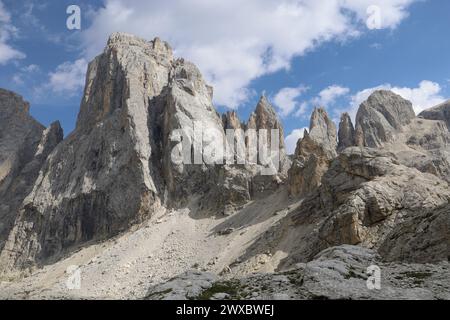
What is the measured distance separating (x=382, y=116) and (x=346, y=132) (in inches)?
694

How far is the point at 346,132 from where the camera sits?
128m

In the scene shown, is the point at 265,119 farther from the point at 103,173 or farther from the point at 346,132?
the point at 103,173

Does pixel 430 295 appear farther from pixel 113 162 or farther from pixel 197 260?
pixel 113 162

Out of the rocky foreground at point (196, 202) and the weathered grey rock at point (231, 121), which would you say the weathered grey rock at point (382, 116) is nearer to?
the rocky foreground at point (196, 202)

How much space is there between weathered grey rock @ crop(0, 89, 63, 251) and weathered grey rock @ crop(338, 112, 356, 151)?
73867mm

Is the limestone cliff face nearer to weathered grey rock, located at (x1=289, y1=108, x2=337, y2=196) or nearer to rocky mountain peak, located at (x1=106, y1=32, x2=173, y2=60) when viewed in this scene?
rocky mountain peak, located at (x1=106, y1=32, x2=173, y2=60)

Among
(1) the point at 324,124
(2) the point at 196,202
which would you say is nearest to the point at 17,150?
(2) the point at 196,202

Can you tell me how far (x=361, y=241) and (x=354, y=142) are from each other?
91622 millimetres

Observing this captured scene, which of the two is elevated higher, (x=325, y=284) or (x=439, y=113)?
(x=439, y=113)

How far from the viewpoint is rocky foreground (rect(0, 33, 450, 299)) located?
17.3 metres

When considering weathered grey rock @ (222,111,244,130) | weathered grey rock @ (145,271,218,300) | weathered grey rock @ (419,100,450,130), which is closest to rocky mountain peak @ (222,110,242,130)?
weathered grey rock @ (222,111,244,130)

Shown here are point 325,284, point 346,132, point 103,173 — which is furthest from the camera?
point 346,132

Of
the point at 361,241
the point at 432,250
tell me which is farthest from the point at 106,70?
the point at 432,250
